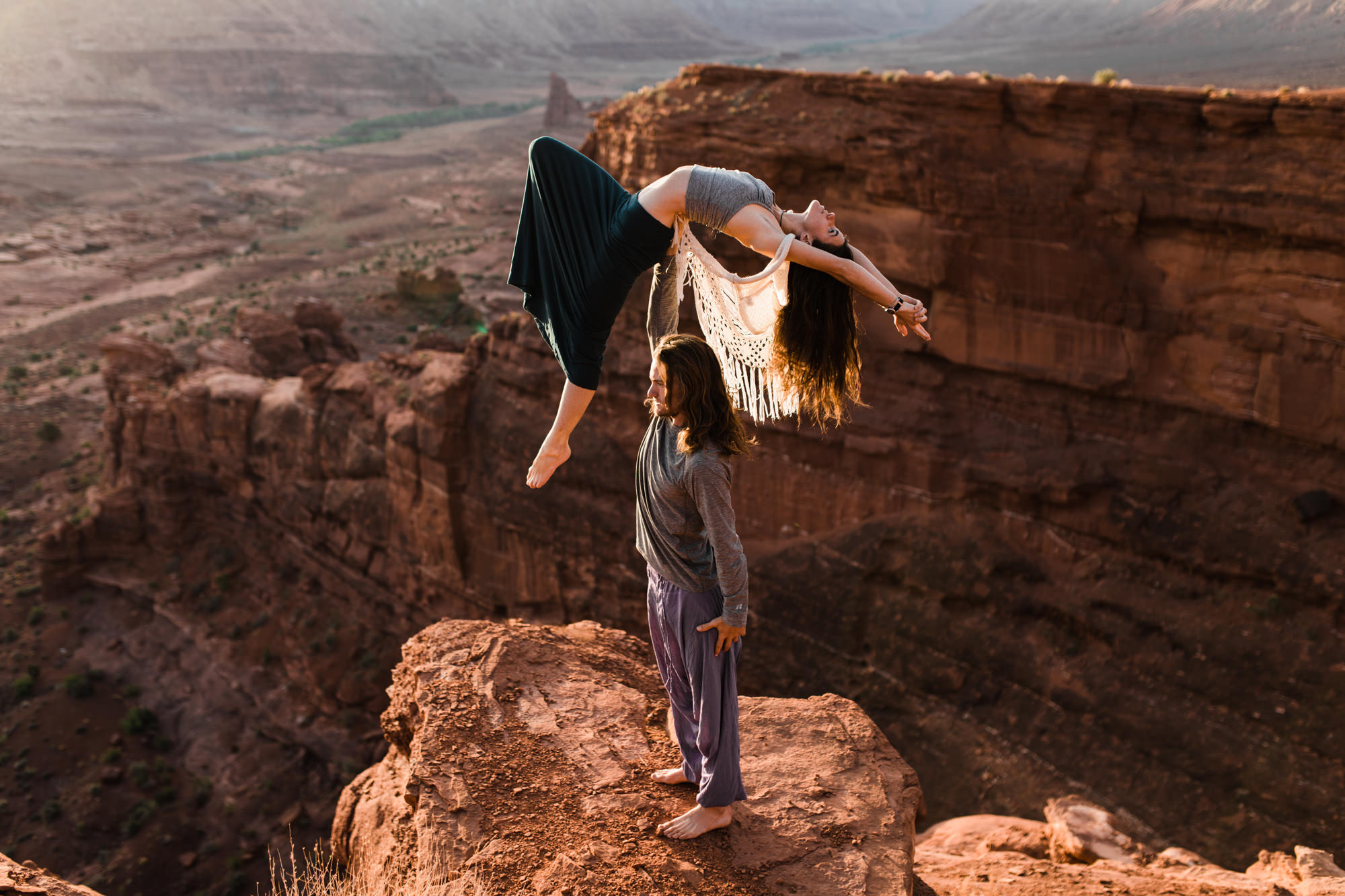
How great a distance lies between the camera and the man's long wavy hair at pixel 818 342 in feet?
12.5

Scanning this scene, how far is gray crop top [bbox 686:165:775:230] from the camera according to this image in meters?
3.62

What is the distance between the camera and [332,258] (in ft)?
135

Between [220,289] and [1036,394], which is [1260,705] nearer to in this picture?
[1036,394]

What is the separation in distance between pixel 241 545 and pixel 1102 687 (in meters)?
17.0

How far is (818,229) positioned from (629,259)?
81 cm

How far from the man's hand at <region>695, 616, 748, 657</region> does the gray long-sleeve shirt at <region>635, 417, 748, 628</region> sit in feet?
0.08

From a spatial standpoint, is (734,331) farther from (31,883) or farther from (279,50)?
(279,50)

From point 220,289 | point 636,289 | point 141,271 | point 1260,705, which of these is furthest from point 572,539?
point 141,271

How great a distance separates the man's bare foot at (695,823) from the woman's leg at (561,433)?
5.43 ft

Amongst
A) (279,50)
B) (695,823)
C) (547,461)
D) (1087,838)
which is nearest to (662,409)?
(547,461)

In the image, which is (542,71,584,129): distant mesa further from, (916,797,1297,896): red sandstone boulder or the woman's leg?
the woman's leg

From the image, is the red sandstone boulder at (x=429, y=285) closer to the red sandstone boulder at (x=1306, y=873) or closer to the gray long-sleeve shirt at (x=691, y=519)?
the gray long-sleeve shirt at (x=691, y=519)

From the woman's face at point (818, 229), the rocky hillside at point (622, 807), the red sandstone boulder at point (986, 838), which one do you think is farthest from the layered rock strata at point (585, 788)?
the woman's face at point (818, 229)

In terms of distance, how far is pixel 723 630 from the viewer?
12.7 feet
